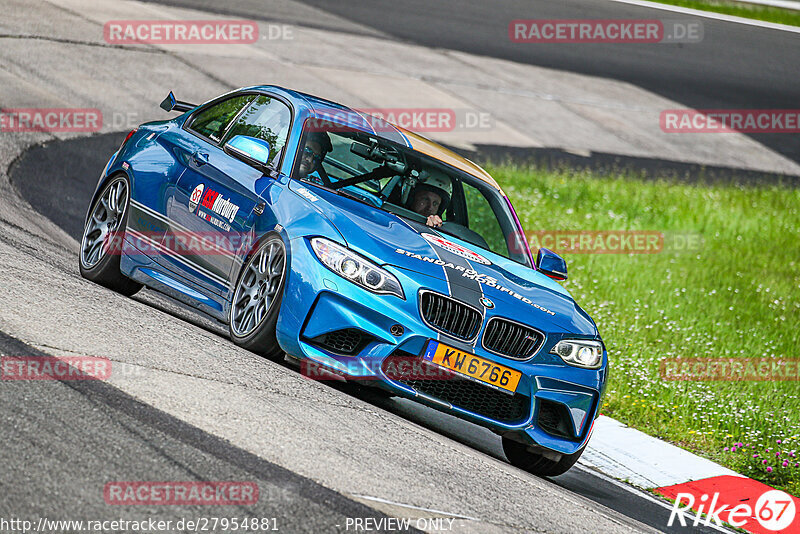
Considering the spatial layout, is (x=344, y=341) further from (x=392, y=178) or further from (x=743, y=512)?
(x=743, y=512)

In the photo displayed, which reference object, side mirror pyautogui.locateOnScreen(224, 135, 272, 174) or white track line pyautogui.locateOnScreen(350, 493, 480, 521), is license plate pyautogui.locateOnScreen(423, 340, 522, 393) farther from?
side mirror pyautogui.locateOnScreen(224, 135, 272, 174)

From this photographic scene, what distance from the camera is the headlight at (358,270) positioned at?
6309mm

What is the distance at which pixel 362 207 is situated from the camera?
7078mm

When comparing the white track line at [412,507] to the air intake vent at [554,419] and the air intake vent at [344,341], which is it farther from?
the air intake vent at [554,419]

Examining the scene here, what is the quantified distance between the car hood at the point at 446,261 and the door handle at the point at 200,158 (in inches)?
38.5

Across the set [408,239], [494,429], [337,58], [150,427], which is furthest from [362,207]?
[337,58]

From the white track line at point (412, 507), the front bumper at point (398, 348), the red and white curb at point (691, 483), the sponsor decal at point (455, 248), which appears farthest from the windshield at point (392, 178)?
the white track line at point (412, 507)

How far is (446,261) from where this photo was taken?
671 centimetres

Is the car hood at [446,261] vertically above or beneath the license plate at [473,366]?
above

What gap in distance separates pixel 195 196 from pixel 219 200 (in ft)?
1.04

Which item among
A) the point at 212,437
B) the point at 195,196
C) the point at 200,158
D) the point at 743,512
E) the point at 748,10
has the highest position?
the point at 748,10

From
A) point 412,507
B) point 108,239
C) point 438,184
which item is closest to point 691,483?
point 438,184

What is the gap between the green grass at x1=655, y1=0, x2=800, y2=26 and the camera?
97.3 feet

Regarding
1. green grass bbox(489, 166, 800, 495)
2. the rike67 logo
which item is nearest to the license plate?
the rike67 logo
